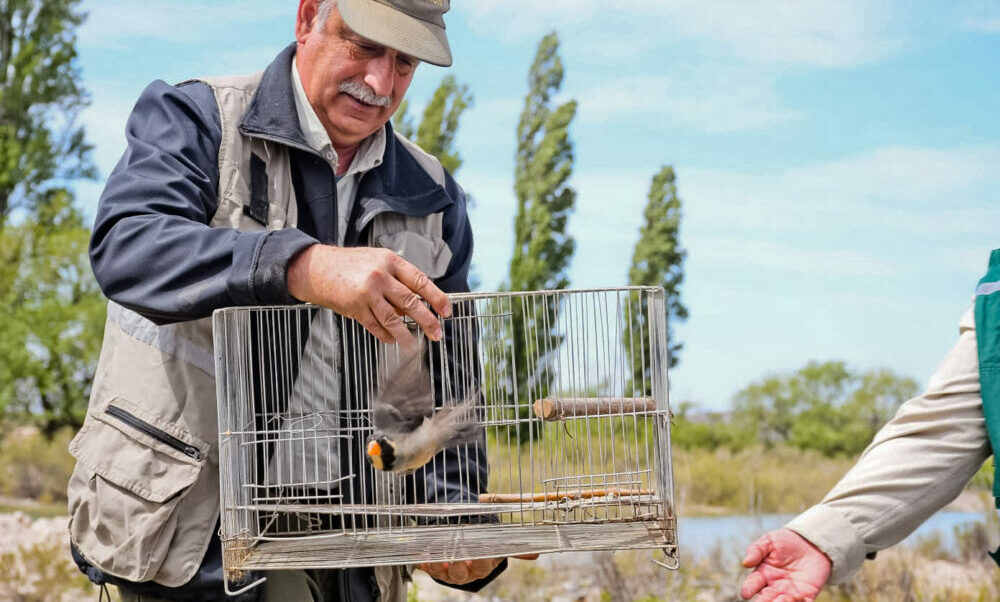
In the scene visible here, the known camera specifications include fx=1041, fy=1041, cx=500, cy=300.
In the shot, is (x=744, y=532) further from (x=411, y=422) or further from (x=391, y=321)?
(x=391, y=321)

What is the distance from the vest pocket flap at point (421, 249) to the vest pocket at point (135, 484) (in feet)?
2.22

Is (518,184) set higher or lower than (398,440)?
higher

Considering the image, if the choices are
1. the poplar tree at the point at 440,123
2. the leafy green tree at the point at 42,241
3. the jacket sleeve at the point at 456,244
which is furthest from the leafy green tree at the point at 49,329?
the jacket sleeve at the point at 456,244

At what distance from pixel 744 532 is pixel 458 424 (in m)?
5.35

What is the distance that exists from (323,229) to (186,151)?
380 millimetres

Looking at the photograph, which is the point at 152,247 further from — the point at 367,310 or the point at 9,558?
the point at 9,558

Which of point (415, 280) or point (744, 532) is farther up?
point (415, 280)

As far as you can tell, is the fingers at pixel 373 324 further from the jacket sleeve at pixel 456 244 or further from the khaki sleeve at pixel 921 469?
the khaki sleeve at pixel 921 469

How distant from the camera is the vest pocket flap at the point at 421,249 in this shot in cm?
264

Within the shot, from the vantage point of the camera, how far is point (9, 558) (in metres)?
7.23

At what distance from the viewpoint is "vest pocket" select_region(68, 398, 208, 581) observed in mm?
2311

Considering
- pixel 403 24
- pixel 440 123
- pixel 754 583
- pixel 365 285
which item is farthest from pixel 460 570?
pixel 440 123

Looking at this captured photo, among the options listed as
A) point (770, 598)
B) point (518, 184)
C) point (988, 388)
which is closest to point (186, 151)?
point (770, 598)

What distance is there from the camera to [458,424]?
7.93 feet
